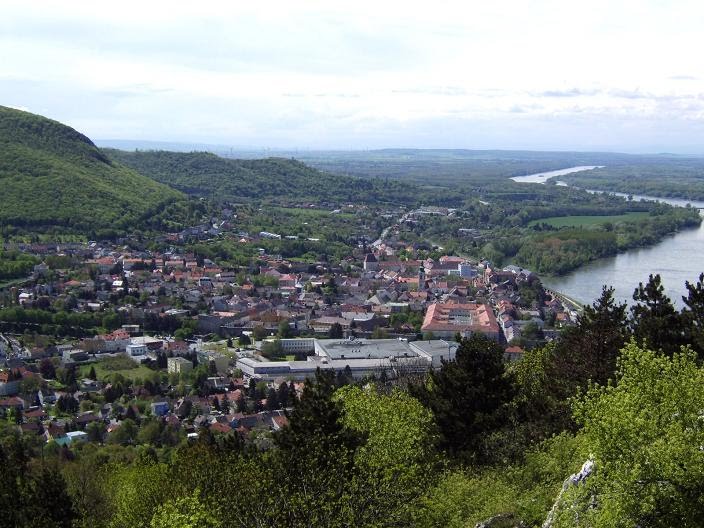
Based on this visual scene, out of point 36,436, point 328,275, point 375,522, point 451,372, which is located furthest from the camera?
point 328,275

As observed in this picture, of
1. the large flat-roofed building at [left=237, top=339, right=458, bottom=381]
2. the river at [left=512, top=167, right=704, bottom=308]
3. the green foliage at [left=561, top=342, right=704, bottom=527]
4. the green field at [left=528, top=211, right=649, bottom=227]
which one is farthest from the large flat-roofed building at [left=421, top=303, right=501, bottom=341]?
the green field at [left=528, top=211, right=649, bottom=227]

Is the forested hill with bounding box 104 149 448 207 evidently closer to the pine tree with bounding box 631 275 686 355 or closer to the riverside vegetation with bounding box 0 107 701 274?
the riverside vegetation with bounding box 0 107 701 274

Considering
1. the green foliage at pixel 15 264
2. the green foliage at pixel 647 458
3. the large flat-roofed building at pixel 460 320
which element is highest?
the green foliage at pixel 647 458

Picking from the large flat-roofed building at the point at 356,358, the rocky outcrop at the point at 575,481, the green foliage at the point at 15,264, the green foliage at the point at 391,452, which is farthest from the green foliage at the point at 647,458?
the green foliage at the point at 15,264

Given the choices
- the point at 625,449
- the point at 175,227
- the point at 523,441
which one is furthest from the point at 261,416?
the point at 175,227

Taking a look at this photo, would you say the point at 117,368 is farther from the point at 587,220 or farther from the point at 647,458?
the point at 587,220

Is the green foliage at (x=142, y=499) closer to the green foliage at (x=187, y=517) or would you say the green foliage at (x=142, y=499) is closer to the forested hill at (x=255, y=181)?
the green foliage at (x=187, y=517)

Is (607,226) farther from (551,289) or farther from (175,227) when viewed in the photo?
(175,227)

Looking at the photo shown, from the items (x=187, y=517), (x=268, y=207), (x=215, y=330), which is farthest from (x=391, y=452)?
(x=268, y=207)
